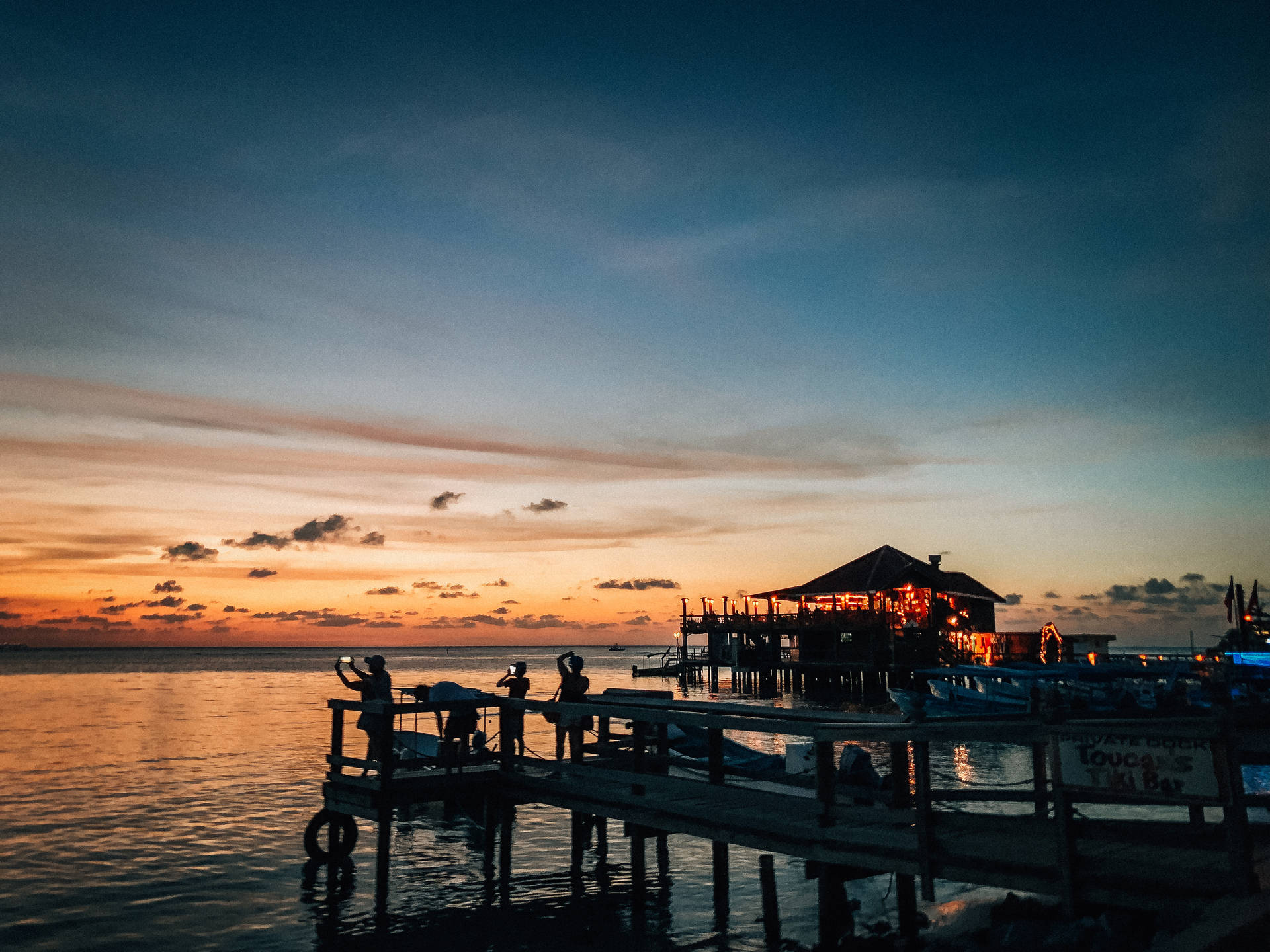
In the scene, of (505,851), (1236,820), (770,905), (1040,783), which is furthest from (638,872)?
(1236,820)

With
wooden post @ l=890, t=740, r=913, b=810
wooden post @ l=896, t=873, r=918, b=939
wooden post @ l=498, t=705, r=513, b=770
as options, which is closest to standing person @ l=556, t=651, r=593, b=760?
wooden post @ l=498, t=705, r=513, b=770

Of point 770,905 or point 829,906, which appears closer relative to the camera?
point 829,906

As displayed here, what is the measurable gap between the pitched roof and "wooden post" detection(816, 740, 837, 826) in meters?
52.6

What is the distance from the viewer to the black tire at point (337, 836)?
15.6 meters

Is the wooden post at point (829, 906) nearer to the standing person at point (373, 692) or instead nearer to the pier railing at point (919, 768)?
the pier railing at point (919, 768)

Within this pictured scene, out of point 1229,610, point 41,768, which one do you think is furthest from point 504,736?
point 1229,610

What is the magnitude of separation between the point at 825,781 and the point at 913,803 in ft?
7.28

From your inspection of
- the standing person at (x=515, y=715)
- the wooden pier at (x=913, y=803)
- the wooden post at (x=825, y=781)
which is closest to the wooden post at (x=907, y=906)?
the wooden pier at (x=913, y=803)

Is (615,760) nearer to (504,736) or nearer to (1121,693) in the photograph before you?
(504,736)

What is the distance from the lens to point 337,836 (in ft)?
51.8

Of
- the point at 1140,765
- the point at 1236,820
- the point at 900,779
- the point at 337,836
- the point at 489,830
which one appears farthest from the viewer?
the point at 489,830

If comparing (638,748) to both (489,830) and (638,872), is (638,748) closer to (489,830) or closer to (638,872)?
(638,872)

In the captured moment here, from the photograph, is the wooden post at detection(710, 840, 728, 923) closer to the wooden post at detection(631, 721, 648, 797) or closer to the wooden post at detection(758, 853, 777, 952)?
the wooden post at detection(758, 853, 777, 952)

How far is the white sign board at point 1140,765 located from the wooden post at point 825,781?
8.10 ft
